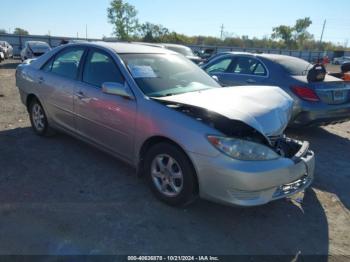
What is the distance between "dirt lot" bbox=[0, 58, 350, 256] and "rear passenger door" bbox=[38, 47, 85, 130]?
63 cm

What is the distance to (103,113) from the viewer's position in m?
4.00

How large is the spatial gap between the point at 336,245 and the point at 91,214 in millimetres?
2369

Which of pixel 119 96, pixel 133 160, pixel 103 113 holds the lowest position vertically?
pixel 133 160

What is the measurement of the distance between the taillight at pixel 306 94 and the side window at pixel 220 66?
1.86 metres

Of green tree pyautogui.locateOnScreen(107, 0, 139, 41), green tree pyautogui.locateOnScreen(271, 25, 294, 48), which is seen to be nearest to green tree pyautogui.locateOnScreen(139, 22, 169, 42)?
green tree pyautogui.locateOnScreen(107, 0, 139, 41)

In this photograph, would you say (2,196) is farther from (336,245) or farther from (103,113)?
(336,245)

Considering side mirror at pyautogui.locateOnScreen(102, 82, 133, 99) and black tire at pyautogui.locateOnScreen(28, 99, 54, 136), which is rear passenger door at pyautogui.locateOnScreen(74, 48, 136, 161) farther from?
black tire at pyautogui.locateOnScreen(28, 99, 54, 136)

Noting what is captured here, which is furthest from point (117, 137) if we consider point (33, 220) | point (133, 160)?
point (33, 220)

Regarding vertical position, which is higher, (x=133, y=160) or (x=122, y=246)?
(x=133, y=160)

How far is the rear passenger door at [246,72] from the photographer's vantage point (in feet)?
21.9

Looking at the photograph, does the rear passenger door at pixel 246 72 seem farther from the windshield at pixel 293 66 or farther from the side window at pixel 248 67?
the windshield at pixel 293 66

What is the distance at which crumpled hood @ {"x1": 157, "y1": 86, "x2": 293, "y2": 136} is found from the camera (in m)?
3.13

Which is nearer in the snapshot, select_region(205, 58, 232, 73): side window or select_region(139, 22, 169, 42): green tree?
select_region(205, 58, 232, 73): side window

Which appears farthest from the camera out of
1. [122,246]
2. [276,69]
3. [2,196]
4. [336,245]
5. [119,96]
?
[276,69]
